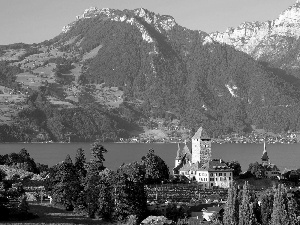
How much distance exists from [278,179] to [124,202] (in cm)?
5627

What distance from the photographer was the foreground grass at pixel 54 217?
75875 mm

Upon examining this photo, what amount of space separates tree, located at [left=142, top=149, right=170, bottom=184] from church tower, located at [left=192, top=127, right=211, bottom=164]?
505 inches

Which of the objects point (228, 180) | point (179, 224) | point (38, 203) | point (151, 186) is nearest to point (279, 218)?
point (179, 224)

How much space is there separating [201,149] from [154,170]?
723 inches

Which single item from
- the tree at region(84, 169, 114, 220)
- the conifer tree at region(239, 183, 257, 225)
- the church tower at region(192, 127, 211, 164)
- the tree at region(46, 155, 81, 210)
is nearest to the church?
the church tower at region(192, 127, 211, 164)

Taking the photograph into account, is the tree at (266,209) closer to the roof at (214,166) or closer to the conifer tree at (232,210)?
the conifer tree at (232,210)

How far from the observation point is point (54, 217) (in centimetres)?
7906

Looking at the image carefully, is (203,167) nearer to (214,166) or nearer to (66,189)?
(214,166)

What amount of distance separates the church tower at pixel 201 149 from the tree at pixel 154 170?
42.1ft

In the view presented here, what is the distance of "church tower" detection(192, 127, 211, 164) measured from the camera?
139 meters

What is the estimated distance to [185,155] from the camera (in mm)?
144250

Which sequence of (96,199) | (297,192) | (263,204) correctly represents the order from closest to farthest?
1. (263,204)
2. (96,199)
3. (297,192)

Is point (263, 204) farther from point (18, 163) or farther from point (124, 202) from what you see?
point (18, 163)

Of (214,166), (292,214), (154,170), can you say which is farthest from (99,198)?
(214,166)
